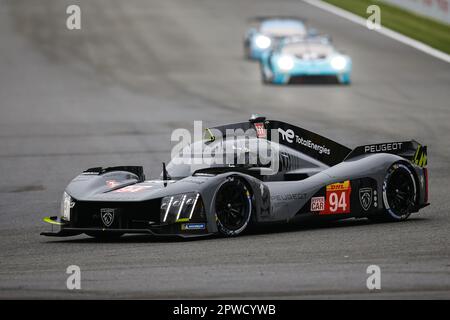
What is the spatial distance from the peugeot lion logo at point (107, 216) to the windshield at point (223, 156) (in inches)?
46.4

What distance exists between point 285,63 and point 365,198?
61.2ft

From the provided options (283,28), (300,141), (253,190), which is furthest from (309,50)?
(253,190)

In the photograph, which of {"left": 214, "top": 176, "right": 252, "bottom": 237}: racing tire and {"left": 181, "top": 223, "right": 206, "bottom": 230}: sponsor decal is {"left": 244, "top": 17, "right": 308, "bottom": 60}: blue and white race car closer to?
{"left": 214, "top": 176, "right": 252, "bottom": 237}: racing tire

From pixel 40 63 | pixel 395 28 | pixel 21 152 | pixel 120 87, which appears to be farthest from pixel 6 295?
pixel 395 28

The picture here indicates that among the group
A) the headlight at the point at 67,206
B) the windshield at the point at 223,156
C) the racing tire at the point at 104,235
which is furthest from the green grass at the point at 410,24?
the headlight at the point at 67,206

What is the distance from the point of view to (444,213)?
1388 centimetres

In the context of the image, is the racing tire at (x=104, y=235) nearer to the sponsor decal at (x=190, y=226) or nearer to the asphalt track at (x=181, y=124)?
the asphalt track at (x=181, y=124)

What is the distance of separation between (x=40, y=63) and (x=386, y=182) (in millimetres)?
23157

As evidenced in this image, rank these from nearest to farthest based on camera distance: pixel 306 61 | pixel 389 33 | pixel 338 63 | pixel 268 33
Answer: pixel 338 63 → pixel 306 61 → pixel 268 33 → pixel 389 33

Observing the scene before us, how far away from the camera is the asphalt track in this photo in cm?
940

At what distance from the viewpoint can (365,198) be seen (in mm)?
13219

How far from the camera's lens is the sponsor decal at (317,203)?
12.9 meters

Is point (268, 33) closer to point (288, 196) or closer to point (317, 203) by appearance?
point (317, 203)
